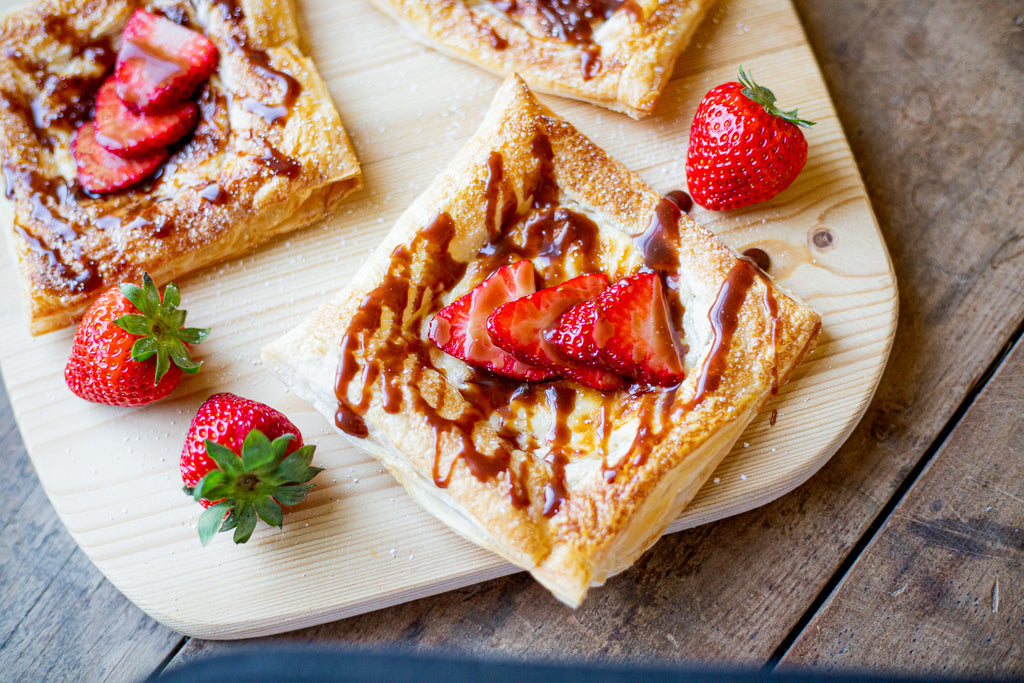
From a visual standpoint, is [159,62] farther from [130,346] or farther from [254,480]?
[254,480]

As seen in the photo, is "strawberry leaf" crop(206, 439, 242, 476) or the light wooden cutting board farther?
the light wooden cutting board

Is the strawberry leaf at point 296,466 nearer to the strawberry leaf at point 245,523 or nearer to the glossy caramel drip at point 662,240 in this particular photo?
the strawberry leaf at point 245,523

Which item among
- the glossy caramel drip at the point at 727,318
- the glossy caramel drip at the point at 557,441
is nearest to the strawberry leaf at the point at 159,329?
the glossy caramel drip at the point at 557,441

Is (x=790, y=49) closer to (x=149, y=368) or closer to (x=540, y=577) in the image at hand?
(x=540, y=577)

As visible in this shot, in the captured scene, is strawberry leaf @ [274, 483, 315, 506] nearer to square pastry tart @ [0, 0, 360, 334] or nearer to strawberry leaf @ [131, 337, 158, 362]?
strawberry leaf @ [131, 337, 158, 362]

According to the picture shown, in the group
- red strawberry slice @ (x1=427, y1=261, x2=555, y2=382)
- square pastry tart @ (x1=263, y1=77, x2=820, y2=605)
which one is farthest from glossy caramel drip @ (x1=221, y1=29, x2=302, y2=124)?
red strawberry slice @ (x1=427, y1=261, x2=555, y2=382)

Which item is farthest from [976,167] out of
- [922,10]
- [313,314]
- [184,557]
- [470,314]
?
[184,557]

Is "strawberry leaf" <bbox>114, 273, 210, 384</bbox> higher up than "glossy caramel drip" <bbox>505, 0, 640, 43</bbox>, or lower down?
lower down
